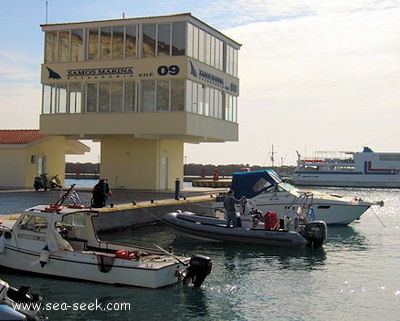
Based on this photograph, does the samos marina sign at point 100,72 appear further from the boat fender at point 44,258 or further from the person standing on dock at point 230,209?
the boat fender at point 44,258

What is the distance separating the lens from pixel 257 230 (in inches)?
907

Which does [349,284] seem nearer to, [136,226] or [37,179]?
[136,226]

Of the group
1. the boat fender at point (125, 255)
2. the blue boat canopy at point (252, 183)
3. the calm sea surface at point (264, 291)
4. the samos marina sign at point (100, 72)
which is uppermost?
the samos marina sign at point (100, 72)

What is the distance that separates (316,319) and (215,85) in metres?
26.8

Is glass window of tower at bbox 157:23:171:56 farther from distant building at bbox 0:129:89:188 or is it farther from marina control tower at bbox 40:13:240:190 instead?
distant building at bbox 0:129:89:188

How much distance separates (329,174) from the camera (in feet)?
276

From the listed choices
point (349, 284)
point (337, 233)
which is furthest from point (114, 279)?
point (337, 233)

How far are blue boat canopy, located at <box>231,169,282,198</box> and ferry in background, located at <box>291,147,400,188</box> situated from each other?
55.4m

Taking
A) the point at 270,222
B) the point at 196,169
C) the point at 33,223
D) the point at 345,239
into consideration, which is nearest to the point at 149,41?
the point at 270,222

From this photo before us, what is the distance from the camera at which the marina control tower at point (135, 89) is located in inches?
1396

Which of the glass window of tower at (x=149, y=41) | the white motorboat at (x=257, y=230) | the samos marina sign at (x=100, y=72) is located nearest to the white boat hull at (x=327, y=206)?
the white motorboat at (x=257, y=230)

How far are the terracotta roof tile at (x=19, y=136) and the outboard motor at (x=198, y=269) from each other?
82.5ft

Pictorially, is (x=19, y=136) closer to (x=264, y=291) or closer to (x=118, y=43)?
(x=118, y=43)

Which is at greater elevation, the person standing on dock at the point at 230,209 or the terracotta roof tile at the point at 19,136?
the terracotta roof tile at the point at 19,136
